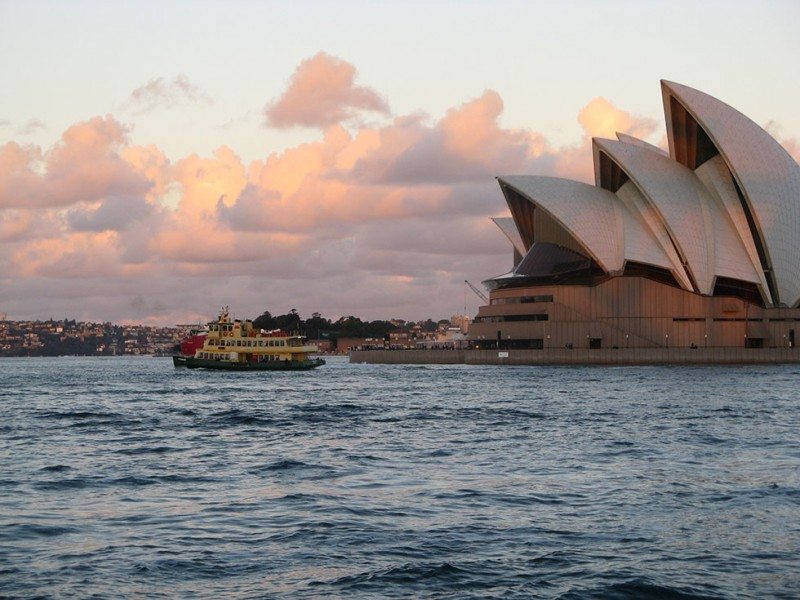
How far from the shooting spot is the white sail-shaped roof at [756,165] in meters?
89.1

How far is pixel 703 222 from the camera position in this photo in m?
93.6

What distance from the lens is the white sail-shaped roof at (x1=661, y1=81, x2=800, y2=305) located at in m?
89.1

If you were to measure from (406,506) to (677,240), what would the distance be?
259 ft

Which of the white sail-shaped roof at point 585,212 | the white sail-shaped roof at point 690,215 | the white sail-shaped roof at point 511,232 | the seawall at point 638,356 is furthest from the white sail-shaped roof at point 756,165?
the white sail-shaped roof at point 511,232

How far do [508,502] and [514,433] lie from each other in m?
13.2

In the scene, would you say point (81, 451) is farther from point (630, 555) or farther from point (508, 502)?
point (630, 555)

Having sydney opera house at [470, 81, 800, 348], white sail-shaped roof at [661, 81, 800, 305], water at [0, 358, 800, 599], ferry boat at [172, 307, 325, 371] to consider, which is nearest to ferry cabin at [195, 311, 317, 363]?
ferry boat at [172, 307, 325, 371]

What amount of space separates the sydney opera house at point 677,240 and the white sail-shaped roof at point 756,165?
0.36 ft

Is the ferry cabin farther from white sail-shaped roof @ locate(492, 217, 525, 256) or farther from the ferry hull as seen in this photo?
white sail-shaped roof @ locate(492, 217, 525, 256)

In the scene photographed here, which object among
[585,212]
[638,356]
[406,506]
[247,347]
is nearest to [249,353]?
[247,347]

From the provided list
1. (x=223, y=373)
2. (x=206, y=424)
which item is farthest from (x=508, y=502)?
(x=223, y=373)

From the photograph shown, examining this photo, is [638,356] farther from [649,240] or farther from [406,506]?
[406,506]

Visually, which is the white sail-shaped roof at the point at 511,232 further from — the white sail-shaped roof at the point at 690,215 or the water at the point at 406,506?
the water at the point at 406,506

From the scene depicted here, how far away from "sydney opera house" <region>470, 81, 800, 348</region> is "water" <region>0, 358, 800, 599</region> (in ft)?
186
